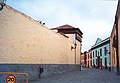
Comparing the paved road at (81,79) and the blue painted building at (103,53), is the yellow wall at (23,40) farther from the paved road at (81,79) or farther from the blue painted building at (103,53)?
the blue painted building at (103,53)

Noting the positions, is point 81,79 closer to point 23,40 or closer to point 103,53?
point 23,40

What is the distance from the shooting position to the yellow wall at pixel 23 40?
37.3 feet

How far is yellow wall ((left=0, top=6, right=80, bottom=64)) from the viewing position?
11.4 m

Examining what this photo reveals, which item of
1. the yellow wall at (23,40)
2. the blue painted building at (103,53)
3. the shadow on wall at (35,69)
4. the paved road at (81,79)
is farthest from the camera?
the blue painted building at (103,53)

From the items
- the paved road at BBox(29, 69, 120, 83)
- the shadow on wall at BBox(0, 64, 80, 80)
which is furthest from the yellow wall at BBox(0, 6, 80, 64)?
the paved road at BBox(29, 69, 120, 83)

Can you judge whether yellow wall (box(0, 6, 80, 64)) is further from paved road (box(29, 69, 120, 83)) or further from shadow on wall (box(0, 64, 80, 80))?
paved road (box(29, 69, 120, 83))

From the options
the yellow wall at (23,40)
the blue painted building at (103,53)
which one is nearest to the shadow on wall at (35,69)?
the yellow wall at (23,40)

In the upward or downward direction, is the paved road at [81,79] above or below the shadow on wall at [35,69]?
below

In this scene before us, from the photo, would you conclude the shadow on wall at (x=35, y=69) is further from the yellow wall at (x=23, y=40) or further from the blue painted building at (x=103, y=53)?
the blue painted building at (x=103, y=53)

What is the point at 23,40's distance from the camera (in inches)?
545

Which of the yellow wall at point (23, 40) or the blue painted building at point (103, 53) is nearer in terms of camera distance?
the yellow wall at point (23, 40)

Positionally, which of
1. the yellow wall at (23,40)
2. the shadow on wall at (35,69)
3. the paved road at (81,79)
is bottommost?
the paved road at (81,79)

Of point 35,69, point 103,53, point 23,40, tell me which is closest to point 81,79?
point 35,69

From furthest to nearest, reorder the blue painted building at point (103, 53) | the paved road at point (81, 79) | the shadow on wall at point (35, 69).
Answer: the blue painted building at point (103, 53), the paved road at point (81, 79), the shadow on wall at point (35, 69)
